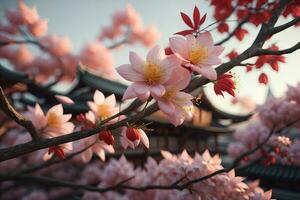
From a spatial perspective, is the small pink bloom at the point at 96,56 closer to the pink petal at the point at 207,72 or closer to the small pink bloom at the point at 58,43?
the small pink bloom at the point at 58,43

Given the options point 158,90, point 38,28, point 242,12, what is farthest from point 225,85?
point 38,28

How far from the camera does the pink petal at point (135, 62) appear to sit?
1.09 meters

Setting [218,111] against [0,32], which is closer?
[0,32]

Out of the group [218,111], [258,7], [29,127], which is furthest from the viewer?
[218,111]

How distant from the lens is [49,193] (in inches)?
455

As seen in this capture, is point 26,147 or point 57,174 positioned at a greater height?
point 26,147

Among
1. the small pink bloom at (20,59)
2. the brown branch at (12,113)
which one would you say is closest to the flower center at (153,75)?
the brown branch at (12,113)

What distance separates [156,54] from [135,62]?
4.1 inches

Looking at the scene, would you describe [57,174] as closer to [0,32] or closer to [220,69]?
[0,32]

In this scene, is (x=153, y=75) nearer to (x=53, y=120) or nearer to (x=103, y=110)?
(x=103, y=110)

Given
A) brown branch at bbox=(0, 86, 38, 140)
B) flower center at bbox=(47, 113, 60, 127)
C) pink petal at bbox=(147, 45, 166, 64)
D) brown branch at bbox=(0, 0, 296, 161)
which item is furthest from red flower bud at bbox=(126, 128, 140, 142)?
flower center at bbox=(47, 113, 60, 127)

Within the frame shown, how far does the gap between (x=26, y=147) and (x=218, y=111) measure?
16146 millimetres

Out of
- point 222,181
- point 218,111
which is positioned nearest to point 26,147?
point 222,181

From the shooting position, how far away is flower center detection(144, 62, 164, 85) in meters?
1.08
